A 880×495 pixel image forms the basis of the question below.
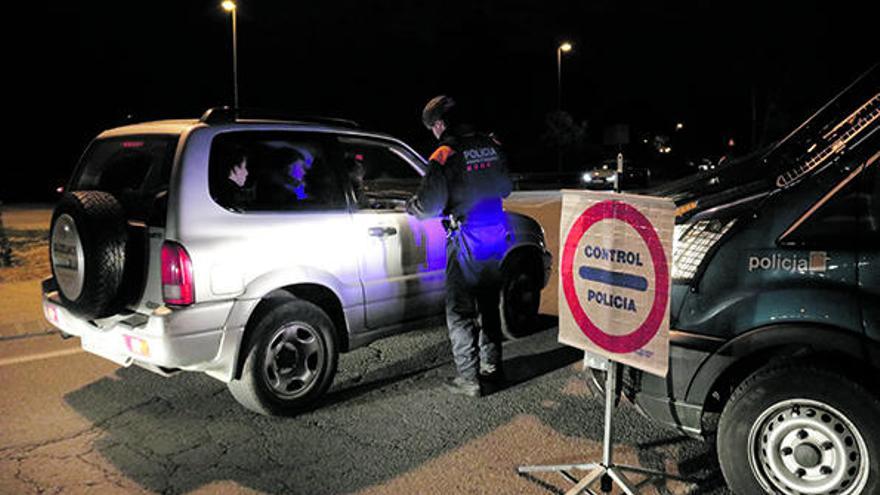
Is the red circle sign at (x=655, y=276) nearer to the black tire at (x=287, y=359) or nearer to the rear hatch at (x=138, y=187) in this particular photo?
the black tire at (x=287, y=359)

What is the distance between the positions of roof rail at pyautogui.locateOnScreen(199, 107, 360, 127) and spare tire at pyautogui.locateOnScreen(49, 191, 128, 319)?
2.54ft

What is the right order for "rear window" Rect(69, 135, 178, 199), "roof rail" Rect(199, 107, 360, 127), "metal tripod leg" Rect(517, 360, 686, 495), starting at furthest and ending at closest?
1. "rear window" Rect(69, 135, 178, 199)
2. "roof rail" Rect(199, 107, 360, 127)
3. "metal tripod leg" Rect(517, 360, 686, 495)

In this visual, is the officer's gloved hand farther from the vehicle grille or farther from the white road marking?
the white road marking

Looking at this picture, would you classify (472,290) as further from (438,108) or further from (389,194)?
(389,194)

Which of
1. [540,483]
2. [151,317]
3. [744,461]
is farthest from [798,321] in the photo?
[151,317]

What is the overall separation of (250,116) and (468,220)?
1.64 metres

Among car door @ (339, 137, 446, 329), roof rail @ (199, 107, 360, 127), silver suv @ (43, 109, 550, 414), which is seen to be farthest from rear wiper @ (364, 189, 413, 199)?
roof rail @ (199, 107, 360, 127)

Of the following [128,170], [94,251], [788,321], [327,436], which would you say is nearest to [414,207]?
[327,436]

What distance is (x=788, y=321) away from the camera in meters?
3.14

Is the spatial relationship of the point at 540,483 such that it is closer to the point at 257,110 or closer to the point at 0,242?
the point at 257,110

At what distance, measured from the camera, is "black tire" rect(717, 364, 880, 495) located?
2986mm

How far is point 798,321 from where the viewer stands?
312cm

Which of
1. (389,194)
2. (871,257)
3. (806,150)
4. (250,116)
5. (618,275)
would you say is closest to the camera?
(871,257)

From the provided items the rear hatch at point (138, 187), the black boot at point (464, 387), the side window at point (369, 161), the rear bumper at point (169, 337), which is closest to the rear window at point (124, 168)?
the rear hatch at point (138, 187)
